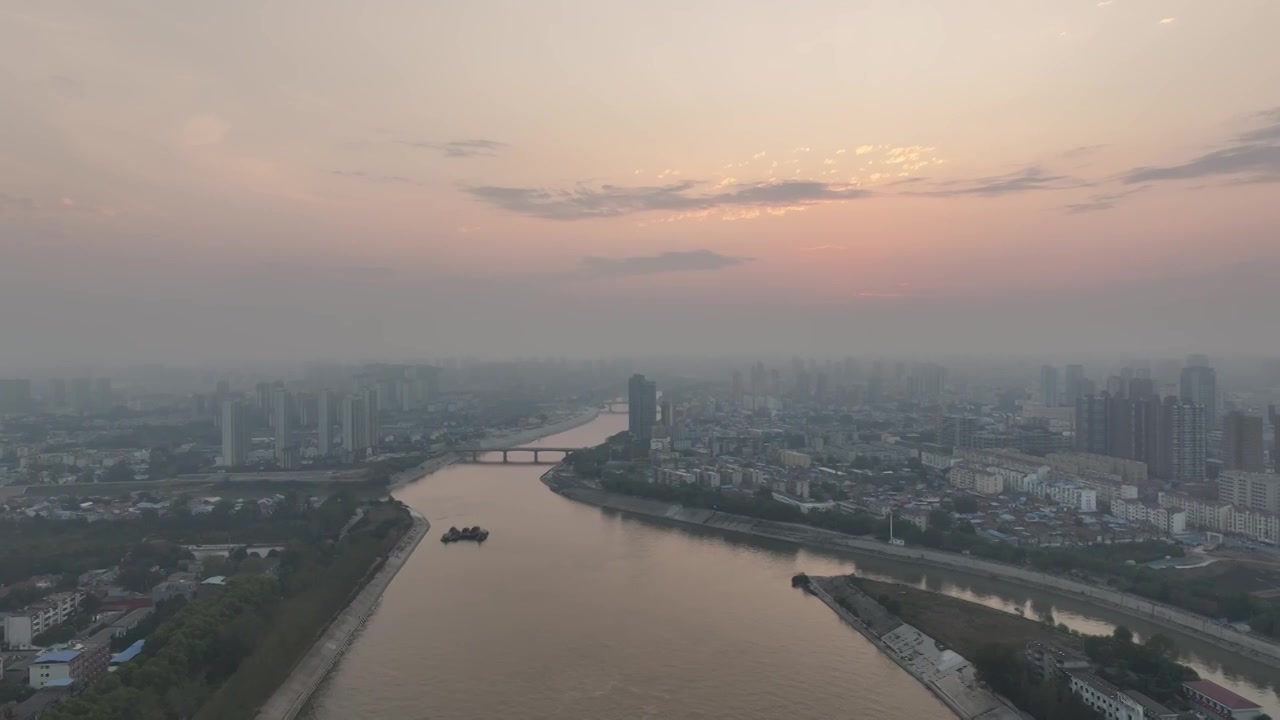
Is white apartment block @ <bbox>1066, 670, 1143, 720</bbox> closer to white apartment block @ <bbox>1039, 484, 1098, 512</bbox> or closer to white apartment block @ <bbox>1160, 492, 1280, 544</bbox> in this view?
white apartment block @ <bbox>1160, 492, 1280, 544</bbox>

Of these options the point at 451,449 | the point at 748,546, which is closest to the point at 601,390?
the point at 451,449

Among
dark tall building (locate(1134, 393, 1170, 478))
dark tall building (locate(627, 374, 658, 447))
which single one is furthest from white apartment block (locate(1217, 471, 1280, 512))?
dark tall building (locate(627, 374, 658, 447))

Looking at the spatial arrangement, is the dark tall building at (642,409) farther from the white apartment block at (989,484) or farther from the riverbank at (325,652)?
the riverbank at (325,652)

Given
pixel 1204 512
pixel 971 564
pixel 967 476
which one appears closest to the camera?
pixel 971 564

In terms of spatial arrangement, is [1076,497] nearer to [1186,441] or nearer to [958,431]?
[1186,441]

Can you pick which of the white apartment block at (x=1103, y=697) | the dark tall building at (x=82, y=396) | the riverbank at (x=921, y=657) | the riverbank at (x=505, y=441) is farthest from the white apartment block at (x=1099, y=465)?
the dark tall building at (x=82, y=396)

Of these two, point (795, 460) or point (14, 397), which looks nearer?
point (795, 460)

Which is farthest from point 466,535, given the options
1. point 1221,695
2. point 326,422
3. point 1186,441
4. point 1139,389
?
point 1139,389

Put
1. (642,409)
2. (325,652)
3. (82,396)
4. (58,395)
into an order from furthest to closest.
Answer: (58,395) → (82,396) → (642,409) → (325,652)
